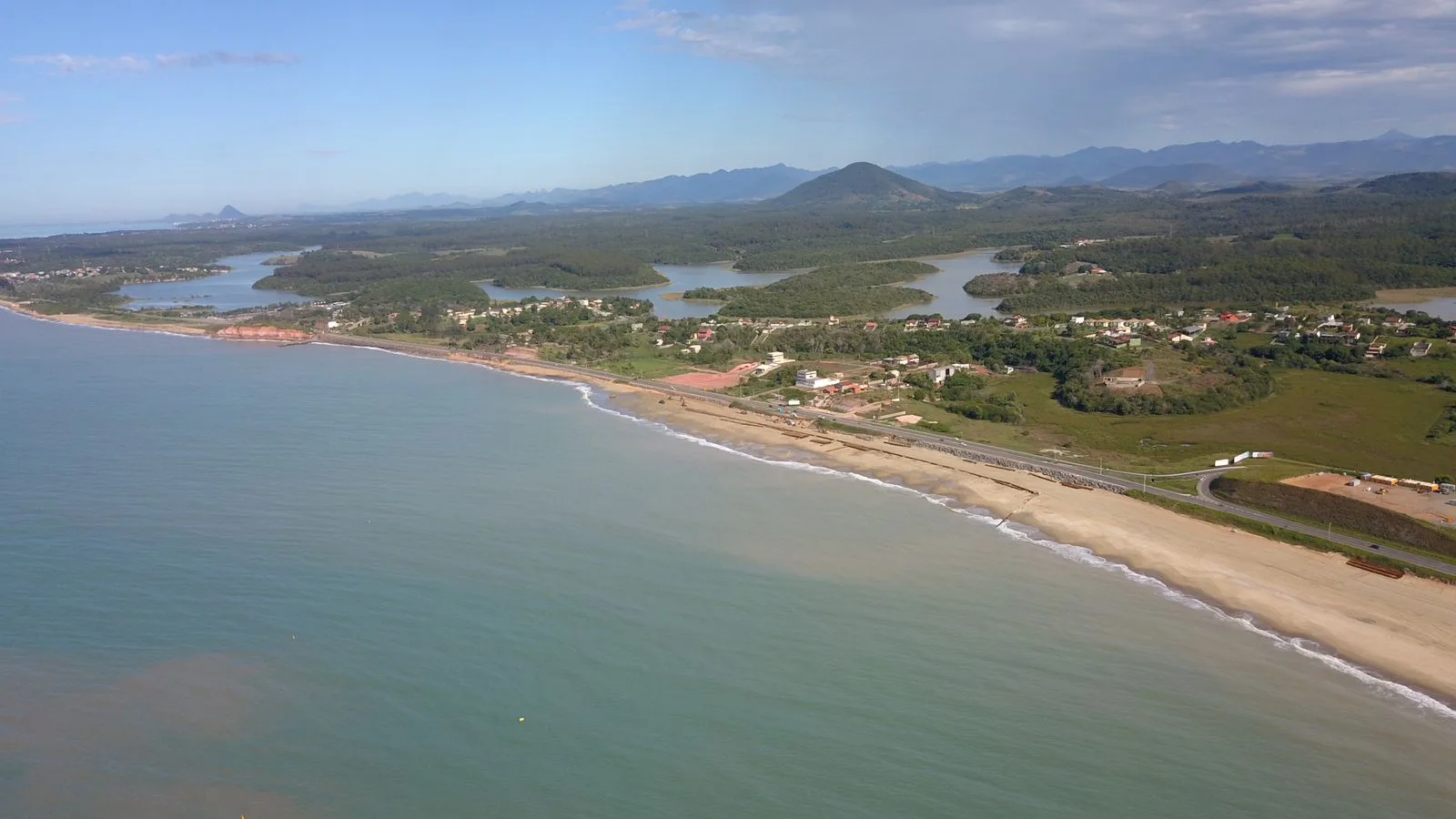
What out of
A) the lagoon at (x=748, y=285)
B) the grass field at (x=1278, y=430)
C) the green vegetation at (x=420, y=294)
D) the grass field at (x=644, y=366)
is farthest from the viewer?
the green vegetation at (x=420, y=294)

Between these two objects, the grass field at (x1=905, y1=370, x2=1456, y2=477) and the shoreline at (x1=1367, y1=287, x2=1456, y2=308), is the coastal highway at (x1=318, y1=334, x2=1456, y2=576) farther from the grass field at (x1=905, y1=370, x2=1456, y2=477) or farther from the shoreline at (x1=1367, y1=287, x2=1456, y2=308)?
the shoreline at (x1=1367, y1=287, x2=1456, y2=308)

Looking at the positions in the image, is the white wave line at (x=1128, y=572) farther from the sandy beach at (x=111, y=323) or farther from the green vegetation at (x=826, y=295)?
the sandy beach at (x=111, y=323)

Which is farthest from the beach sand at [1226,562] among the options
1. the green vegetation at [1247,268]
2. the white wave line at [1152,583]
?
the green vegetation at [1247,268]

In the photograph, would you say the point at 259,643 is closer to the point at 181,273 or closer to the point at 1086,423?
the point at 1086,423

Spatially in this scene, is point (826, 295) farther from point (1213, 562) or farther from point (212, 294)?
point (212, 294)

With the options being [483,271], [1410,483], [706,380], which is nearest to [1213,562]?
[1410,483]

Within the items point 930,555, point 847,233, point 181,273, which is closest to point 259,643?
point 930,555
